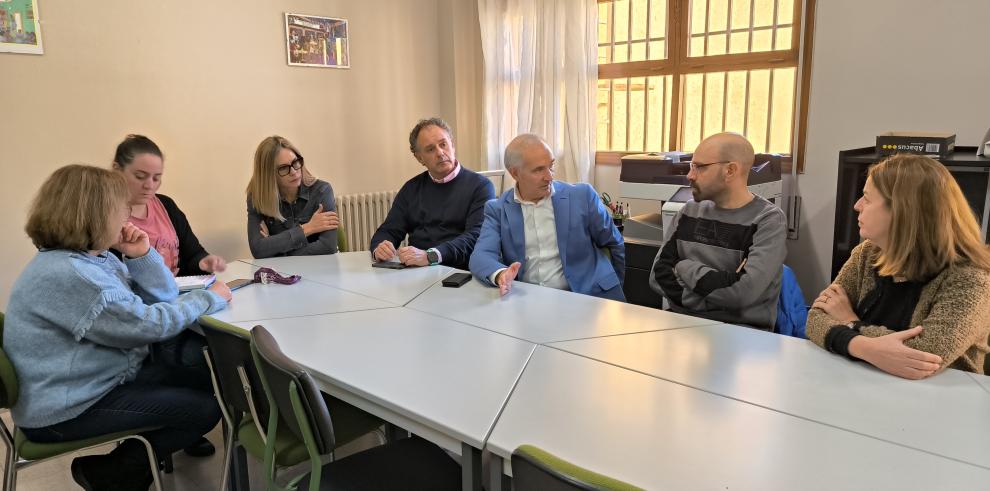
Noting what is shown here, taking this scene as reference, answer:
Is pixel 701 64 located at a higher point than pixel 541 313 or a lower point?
higher

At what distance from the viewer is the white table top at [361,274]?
7.73 feet

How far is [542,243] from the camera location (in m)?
2.59

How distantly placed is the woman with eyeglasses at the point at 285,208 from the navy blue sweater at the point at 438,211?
0.28 meters

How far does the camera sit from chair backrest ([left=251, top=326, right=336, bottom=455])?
138 centimetres

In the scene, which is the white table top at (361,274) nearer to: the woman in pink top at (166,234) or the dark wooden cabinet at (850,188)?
the woman in pink top at (166,234)

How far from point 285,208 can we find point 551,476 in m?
2.53

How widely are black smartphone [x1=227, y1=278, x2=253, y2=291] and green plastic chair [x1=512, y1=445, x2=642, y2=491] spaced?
177 centimetres

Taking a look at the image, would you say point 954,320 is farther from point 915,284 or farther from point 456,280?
point 456,280

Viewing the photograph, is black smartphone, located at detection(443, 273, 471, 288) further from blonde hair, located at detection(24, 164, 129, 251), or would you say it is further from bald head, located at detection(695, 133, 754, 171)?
blonde hair, located at detection(24, 164, 129, 251)

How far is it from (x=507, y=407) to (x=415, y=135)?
2018mm

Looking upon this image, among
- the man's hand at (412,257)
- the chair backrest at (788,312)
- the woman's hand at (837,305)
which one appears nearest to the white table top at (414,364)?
the man's hand at (412,257)

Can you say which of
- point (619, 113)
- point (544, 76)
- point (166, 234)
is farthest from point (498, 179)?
point (166, 234)

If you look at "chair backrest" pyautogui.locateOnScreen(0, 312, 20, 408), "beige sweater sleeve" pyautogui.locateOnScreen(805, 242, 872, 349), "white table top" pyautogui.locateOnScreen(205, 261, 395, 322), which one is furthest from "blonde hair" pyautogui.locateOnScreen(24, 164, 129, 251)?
"beige sweater sleeve" pyautogui.locateOnScreen(805, 242, 872, 349)

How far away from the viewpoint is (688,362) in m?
1.60
